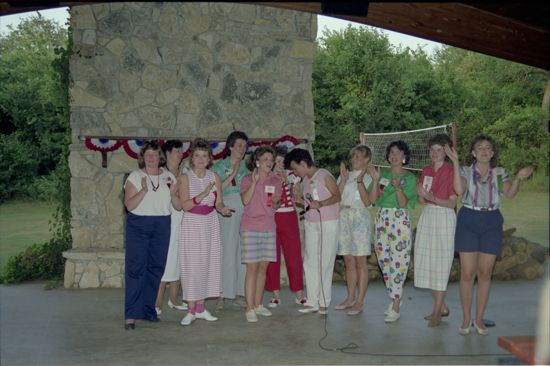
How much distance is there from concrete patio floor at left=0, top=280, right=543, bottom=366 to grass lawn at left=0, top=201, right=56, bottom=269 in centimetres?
425

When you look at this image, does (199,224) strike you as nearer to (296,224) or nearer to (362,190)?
(296,224)

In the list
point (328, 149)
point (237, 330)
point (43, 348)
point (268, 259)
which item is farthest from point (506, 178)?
point (328, 149)

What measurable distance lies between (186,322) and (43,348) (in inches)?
47.1

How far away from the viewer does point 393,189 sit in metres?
6.05

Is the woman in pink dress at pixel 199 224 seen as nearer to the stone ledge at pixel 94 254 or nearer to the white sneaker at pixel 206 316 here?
the white sneaker at pixel 206 316

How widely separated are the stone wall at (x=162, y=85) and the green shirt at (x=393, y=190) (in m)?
1.98

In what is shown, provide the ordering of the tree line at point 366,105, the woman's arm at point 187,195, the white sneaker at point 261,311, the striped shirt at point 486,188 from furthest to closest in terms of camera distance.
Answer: the tree line at point 366,105
the white sneaker at point 261,311
the woman's arm at point 187,195
the striped shirt at point 486,188

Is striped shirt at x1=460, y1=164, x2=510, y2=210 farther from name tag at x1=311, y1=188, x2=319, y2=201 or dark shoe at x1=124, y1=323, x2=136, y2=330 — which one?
dark shoe at x1=124, y1=323, x2=136, y2=330

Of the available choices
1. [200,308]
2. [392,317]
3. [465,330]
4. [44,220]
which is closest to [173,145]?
[200,308]

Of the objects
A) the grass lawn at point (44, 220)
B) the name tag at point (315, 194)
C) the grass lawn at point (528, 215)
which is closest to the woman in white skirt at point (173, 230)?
the name tag at point (315, 194)

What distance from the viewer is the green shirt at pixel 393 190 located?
19.7 feet

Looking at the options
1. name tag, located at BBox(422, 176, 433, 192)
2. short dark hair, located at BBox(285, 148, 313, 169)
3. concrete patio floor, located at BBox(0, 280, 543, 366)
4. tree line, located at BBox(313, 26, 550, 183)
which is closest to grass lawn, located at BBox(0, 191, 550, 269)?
tree line, located at BBox(313, 26, 550, 183)

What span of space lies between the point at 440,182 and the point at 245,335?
200 cm

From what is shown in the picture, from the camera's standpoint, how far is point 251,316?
20.1 feet
